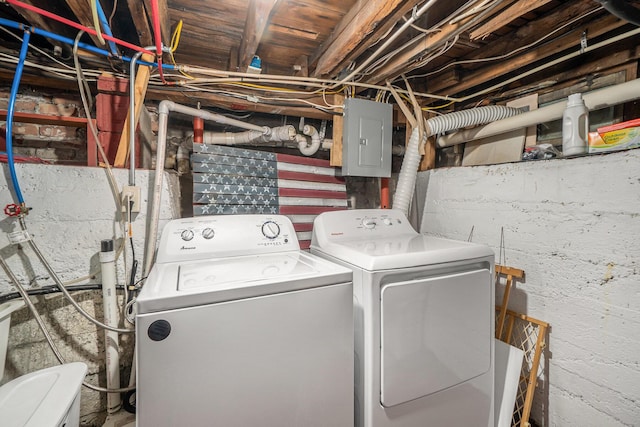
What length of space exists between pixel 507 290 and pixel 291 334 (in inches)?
56.5

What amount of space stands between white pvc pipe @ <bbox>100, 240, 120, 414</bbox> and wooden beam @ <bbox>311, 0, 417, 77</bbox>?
1.53 meters

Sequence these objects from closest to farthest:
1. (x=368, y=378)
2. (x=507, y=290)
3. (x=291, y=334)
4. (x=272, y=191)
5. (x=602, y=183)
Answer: (x=291, y=334) → (x=368, y=378) → (x=602, y=183) → (x=507, y=290) → (x=272, y=191)

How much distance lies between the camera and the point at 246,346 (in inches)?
36.4

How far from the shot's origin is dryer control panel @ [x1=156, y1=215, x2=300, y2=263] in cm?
133

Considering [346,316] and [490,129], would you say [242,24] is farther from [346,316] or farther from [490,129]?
[490,129]

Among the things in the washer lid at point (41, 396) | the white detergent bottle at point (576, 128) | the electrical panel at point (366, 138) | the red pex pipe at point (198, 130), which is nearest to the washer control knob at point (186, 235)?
the washer lid at point (41, 396)

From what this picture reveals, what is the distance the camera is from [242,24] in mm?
1513

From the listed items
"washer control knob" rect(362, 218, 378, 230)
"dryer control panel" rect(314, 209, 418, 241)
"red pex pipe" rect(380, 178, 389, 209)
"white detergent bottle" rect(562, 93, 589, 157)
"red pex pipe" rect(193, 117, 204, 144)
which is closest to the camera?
"white detergent bottle" rect(562, 93, 589, 157)

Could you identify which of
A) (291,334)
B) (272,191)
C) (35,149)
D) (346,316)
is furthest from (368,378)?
(35,149)

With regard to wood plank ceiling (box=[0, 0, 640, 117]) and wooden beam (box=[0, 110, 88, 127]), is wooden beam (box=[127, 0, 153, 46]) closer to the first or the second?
wood plank ceiling (box=[0, 0, 640, 117])

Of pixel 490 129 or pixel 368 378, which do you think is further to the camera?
pixel 490 129

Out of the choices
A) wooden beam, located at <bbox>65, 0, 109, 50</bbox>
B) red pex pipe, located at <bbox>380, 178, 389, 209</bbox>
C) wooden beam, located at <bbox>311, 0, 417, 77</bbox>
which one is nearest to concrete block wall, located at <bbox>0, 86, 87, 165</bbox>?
wooden beam, located at <bbox>65, 0, 109, 50</bbox>

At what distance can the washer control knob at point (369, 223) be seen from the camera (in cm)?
172

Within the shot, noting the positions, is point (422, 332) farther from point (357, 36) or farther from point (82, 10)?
point (82, 10)
